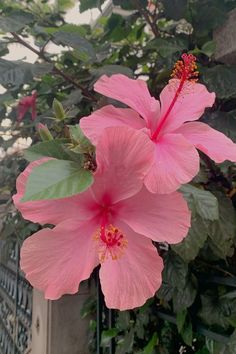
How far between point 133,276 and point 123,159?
12cm

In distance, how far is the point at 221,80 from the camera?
3.17 feet

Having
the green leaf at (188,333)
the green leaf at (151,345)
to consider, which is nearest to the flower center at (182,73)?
the green leaf at (188,333)

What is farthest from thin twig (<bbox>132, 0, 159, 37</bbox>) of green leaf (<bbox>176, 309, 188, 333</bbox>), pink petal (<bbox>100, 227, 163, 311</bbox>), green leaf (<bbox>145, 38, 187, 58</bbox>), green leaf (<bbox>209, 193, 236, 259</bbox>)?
pink petal (<bbox>100, 227, 163, 311</bbox>)

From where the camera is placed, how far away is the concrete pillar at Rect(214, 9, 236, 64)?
99 cm

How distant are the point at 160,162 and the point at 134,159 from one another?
28 mm

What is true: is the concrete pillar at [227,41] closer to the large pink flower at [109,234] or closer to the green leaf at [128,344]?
the large pink flower at [109,234]

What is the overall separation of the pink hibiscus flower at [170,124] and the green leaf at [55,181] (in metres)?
0.04

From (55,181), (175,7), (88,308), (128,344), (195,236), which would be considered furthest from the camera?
(88,308)

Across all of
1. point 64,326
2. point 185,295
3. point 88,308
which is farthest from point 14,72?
point 64,326

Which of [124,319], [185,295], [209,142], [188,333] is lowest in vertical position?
[124,319]

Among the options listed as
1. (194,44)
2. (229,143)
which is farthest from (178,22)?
(229,143)

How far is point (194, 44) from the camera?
3.65 ft

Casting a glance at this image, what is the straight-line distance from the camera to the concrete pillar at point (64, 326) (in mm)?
1635

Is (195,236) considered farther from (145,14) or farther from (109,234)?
(145,14)
